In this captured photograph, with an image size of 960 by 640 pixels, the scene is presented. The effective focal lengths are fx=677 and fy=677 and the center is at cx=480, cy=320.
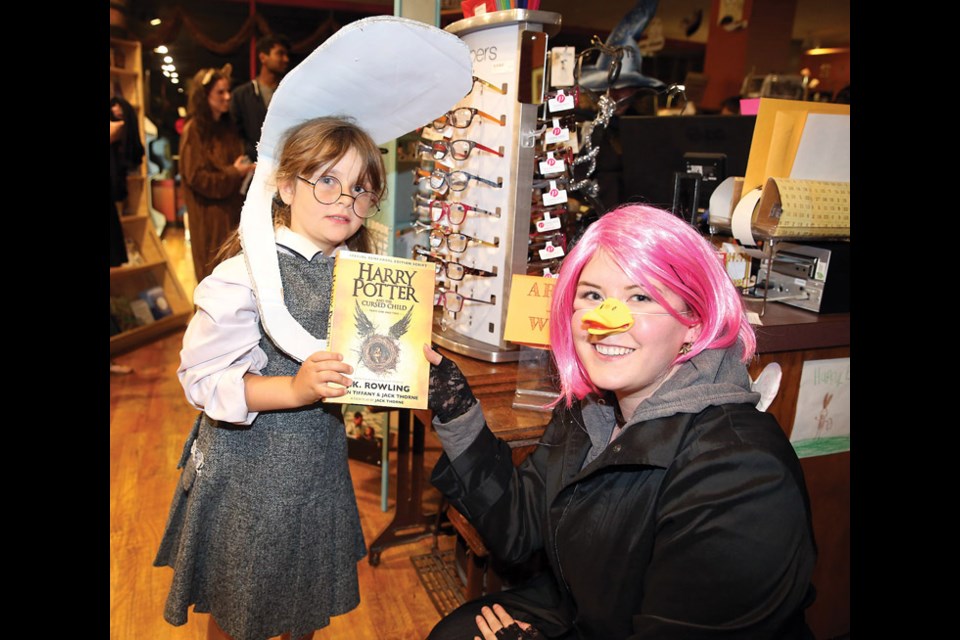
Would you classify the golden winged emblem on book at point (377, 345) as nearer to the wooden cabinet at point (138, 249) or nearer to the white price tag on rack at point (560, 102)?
the white price tag on rack at point (560, 102)

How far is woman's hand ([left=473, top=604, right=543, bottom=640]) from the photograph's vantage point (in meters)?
1.33

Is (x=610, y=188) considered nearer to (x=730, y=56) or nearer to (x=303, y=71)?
(x=303, y=71)

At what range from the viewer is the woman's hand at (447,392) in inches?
53.2

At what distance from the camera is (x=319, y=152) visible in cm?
131

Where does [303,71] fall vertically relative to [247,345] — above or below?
above

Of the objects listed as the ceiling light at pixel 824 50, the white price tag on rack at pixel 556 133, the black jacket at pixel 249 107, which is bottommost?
the white price tag on rack at pixel 556 133

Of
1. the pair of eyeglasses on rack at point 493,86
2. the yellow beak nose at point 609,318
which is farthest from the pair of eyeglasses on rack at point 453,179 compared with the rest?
the yellow beak nose at point 609,318

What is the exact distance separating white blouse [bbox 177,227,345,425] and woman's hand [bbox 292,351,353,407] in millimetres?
147

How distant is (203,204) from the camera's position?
3939 mm

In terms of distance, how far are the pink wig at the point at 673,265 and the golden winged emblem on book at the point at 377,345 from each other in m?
0.33
